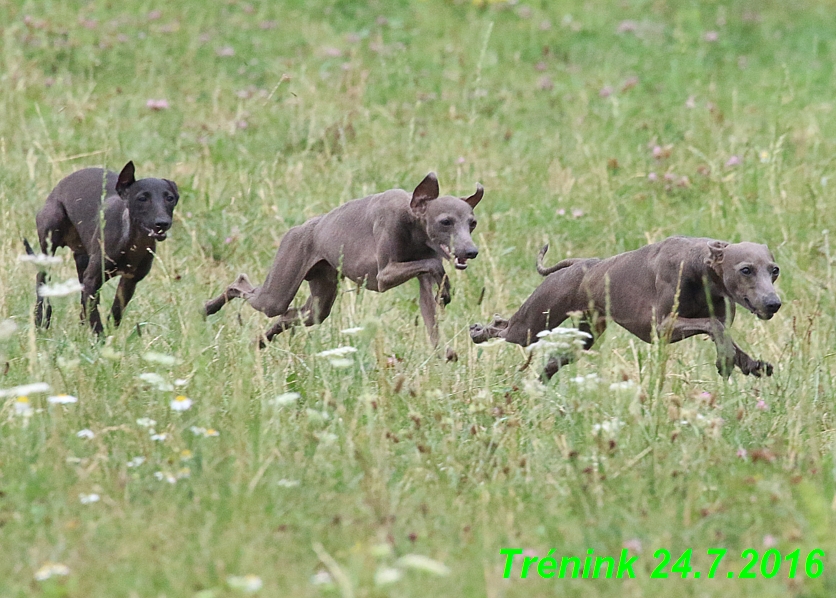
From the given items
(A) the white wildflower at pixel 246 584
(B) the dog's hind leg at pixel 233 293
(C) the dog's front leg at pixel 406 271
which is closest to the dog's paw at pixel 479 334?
(C) the dog's front leg at pixel 406 271

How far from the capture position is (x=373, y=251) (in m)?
6.32

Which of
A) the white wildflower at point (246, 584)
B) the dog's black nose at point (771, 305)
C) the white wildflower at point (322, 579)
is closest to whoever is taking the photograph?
the white wildflower at point (246, 584)

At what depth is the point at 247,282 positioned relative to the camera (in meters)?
7.24

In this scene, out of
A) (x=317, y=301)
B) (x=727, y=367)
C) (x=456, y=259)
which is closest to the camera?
(x=727, y=367)

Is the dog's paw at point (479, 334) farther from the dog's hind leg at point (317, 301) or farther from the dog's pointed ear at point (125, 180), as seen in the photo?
the dog's pointed ear at point (125, 180)

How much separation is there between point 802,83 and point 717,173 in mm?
3062

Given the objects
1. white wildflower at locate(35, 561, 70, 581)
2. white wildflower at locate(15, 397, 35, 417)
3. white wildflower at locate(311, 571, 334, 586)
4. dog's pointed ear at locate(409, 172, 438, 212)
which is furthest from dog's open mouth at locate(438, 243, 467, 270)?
white wildflower at locate(35, 561, 70, 581)

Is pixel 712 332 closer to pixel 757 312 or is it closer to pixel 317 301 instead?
pixel 757 312

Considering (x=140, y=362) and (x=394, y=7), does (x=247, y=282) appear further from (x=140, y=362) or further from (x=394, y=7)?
(x=394, y=7)

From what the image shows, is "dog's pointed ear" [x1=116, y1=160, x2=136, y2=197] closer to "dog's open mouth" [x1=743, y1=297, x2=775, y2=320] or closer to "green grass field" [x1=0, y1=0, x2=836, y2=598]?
"green grass field" [x1=0, y1=0, x2=836, y2=598]

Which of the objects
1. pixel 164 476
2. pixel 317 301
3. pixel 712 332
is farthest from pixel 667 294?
pixel 164 476

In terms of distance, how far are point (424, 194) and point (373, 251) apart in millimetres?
487

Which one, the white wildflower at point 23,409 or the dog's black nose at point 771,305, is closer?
the white wildflower at point 23,409

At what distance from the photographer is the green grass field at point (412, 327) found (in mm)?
4082
